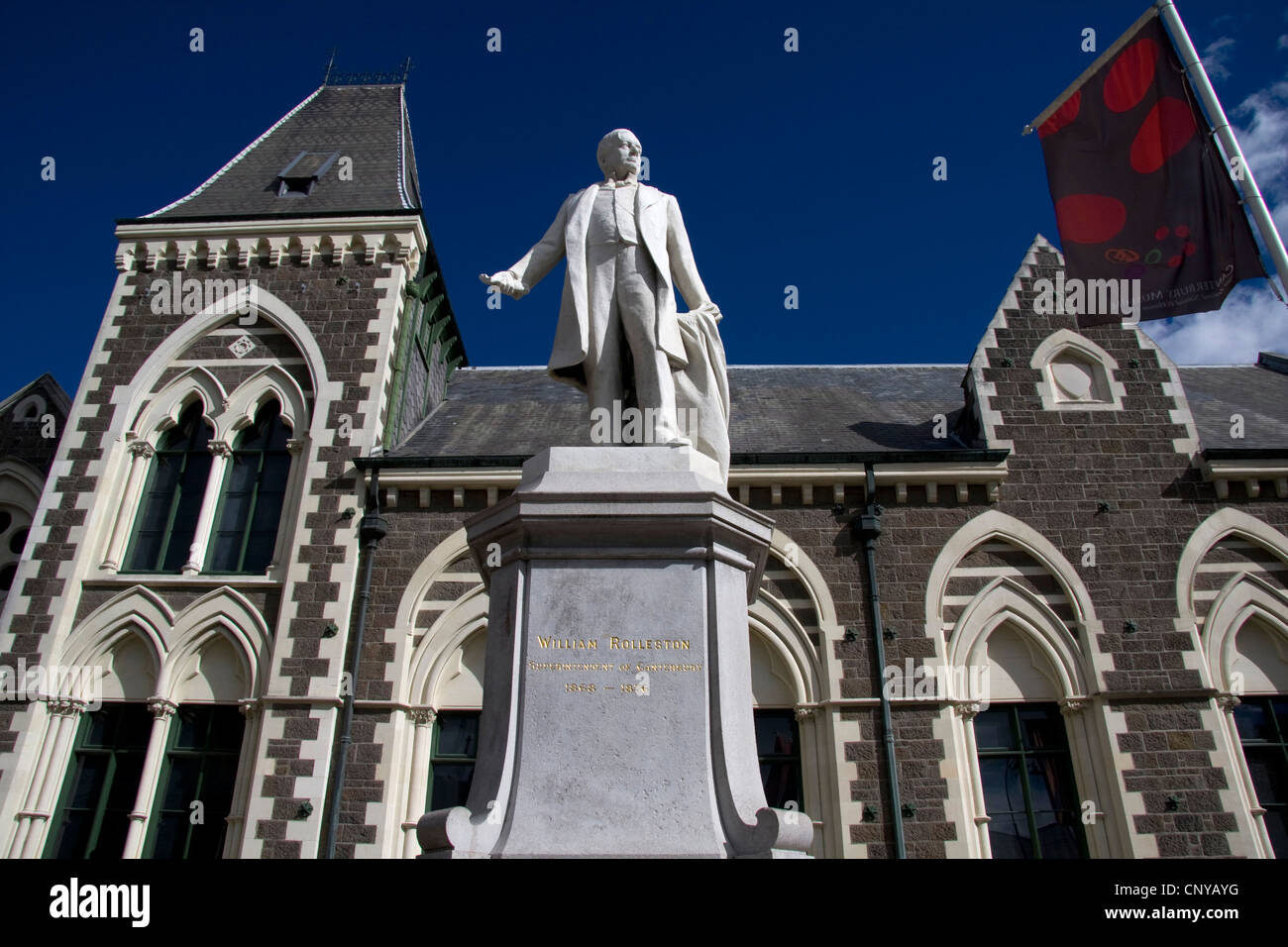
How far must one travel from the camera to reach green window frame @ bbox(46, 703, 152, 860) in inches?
483

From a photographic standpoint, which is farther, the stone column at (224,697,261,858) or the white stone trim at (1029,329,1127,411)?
the white stone trim at (1029,329,1127,411)

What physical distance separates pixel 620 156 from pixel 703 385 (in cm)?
171

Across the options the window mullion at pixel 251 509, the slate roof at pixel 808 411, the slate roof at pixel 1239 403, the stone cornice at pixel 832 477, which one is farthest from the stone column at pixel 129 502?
the slate roof at pixel 1239 403

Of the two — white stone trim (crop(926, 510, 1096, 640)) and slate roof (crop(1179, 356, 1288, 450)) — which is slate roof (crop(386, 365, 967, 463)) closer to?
white stone trim (crop(926, 510, 1096, 640))

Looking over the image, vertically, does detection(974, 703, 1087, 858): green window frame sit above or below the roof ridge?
below

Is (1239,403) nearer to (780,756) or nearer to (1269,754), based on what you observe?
(1269,754)

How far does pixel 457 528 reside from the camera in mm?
13875

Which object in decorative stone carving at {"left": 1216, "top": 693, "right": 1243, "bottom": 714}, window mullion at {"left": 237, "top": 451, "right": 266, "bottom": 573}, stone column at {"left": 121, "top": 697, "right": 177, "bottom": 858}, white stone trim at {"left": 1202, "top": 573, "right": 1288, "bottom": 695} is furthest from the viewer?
window mullion at {"left": 237, "top": 451, "right": 266, "bottom": 573}

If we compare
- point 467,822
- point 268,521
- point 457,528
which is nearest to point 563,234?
point 467,822

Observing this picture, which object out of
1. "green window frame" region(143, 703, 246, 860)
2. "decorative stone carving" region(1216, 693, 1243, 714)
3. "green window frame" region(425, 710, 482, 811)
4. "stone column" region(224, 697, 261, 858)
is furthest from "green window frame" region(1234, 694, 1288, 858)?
"green window frame" region(143, 703, 246, 860)

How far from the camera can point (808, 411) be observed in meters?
16.5

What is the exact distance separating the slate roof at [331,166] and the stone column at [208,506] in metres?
4.65

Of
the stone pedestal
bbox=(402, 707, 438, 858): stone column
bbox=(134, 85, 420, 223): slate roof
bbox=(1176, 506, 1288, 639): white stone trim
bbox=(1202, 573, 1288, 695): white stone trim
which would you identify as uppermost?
bbox=(134, 85, 420, 223): slate roof
